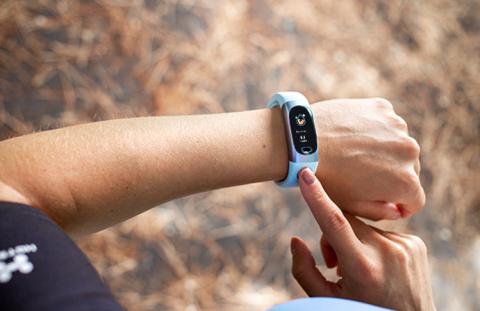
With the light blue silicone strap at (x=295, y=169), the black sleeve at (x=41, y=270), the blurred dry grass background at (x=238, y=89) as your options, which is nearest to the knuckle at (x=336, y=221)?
the light blue silicone strap at (x=295, y=169)

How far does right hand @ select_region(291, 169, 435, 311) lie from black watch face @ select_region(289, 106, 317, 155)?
0.05 meters

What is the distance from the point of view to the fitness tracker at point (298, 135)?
0.97 metres

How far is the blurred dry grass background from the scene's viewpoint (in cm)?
142

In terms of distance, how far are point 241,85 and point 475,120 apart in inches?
34.9

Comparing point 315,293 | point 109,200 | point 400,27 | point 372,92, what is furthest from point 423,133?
point 109,200

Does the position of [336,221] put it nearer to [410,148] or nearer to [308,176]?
[308,176]

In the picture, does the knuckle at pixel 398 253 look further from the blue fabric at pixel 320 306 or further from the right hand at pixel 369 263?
the blue fabric at pixel 320 306

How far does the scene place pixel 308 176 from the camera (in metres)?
0.95

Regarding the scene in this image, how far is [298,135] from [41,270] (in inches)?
21.8

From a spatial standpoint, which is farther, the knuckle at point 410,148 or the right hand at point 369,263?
the knuckle at point 410,148

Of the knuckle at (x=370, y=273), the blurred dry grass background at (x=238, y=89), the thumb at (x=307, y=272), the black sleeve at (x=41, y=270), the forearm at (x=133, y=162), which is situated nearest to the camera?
the black sleeve at (x=41, y=270)

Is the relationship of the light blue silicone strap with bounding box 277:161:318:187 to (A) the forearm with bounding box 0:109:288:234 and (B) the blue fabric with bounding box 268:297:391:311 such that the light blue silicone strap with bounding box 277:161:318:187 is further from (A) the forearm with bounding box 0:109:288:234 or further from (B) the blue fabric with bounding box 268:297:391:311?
(B) the blue fabric with bounding box 268:297:391:311

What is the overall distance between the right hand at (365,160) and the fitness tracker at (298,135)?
0.06m

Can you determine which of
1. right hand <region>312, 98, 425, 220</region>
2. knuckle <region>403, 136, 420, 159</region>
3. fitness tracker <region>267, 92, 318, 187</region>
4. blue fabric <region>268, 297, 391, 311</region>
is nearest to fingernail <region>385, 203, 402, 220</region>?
right hand <region>312, 98, 425, 220</region>
